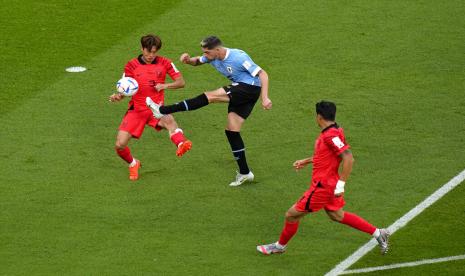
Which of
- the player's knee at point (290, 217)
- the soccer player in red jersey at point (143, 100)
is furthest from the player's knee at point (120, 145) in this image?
the player's knee at point (290, 217)

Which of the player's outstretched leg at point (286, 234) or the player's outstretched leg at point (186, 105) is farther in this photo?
the player's outstretched leg at point (186, 105)

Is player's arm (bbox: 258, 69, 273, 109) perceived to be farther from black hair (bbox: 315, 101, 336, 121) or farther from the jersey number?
the jersey number

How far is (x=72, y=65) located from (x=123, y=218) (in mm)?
6114

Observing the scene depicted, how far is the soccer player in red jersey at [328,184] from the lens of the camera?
1205cm

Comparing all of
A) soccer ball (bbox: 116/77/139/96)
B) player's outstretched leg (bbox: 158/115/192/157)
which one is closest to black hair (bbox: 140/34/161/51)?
soccer ball (bbox: 116/77/139/96)

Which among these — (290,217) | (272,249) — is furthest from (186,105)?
(290,217)

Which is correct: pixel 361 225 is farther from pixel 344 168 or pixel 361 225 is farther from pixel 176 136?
pixel 176 136

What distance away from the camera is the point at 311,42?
20.2 m

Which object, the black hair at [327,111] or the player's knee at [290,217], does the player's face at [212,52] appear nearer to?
the black hair at [327,111]

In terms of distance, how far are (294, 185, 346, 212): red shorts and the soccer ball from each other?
141 inches

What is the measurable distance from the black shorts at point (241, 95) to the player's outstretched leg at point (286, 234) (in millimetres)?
2548

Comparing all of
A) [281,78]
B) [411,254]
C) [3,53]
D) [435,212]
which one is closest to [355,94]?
[281,78]

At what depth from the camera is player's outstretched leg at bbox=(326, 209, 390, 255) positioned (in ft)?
41.4

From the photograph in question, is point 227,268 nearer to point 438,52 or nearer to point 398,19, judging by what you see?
point 438,52
